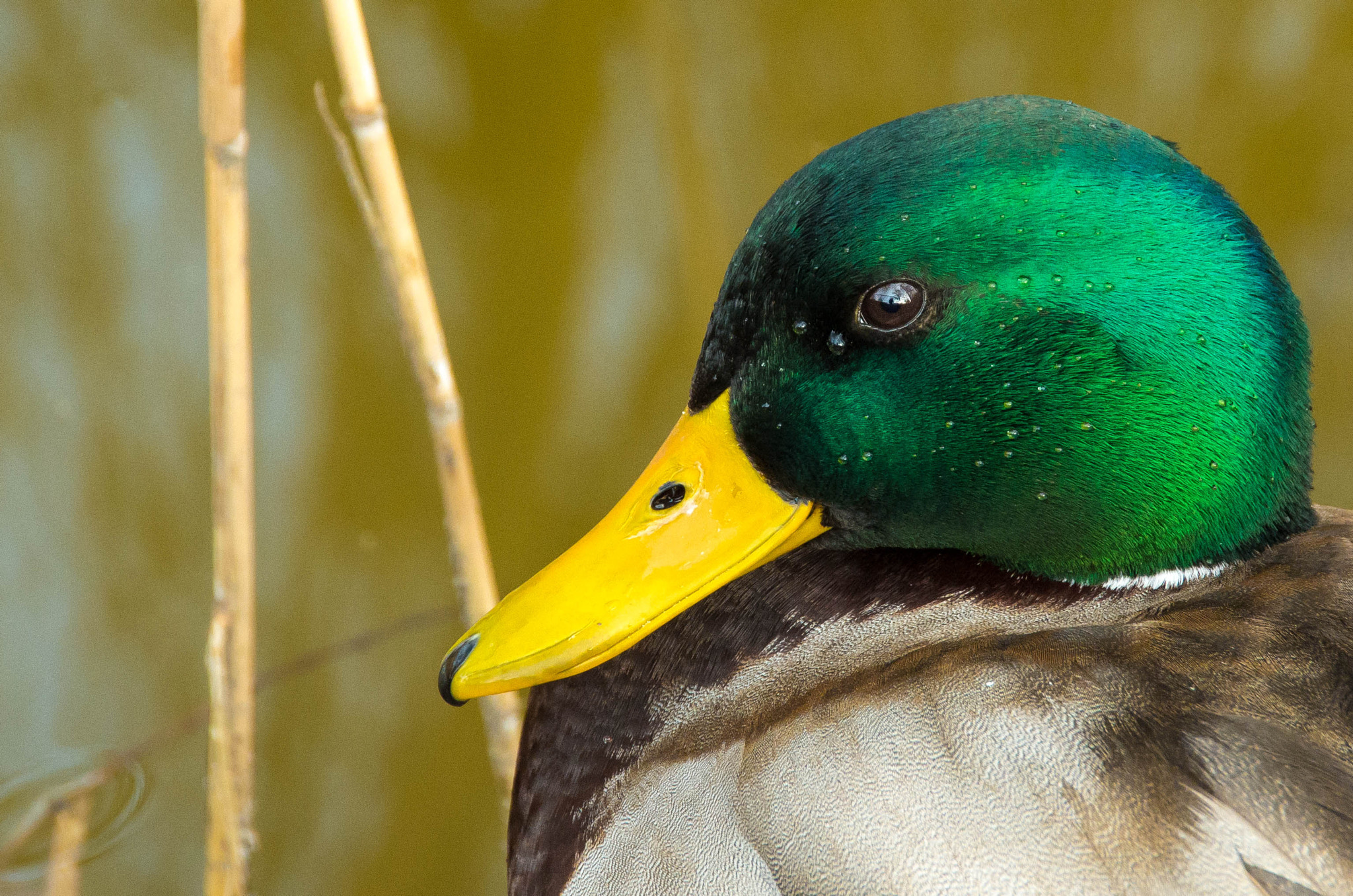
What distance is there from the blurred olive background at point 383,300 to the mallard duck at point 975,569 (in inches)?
41.4

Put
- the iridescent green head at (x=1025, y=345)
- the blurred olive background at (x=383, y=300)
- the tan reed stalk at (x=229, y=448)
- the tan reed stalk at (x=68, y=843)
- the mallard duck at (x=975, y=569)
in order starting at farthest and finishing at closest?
the blurred olive background at (x=383, y=300), the tan reed stalk at (x=68, y=843), the tan reed stalk at (x=229, y=448), the iridescent green head at (x=1025, y=345), the mallard duck at (x=975, y=569)

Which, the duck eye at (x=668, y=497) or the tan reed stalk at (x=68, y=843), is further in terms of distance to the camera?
the tan reed stalk at (x=68, y=843)

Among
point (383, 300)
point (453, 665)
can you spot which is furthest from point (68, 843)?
point (453, 665)

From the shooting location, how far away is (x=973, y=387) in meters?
1.09

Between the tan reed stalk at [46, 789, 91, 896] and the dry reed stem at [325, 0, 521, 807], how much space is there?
2.37 feet

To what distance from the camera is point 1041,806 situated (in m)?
0.93

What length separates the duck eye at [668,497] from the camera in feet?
3.87

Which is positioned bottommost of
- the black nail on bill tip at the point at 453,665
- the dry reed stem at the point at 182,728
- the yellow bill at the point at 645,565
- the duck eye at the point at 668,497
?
the dry reed stem at the point at 182,728

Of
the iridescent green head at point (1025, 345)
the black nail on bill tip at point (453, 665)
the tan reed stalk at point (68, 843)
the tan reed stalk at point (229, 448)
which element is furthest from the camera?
the tan reed stalk at point (68, 843)

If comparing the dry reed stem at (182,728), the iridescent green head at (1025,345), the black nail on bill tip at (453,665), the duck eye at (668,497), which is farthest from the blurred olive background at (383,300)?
the iridescent green head at (1025,345)

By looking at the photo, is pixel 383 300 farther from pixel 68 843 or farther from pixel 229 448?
pixel 68 843

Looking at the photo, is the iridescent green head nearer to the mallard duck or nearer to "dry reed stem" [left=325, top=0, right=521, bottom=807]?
the mallard duck

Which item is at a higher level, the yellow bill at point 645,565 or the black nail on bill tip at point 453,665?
the yellow bill at point 645,565

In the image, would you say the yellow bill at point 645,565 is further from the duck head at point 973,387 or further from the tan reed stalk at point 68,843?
the tan reed stalk at point 68,843
